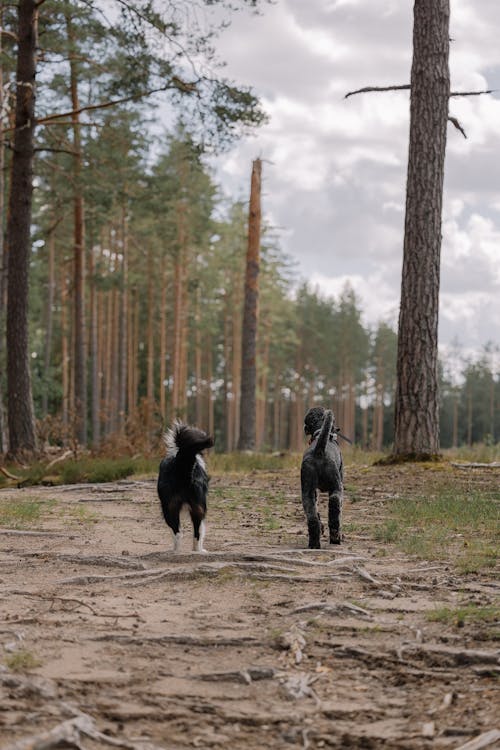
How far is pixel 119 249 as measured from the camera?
5184cm

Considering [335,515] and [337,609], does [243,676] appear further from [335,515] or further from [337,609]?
[335,515]

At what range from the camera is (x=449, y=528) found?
9.77m

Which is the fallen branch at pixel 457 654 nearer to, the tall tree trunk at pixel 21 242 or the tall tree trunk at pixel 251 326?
the tall tree trunk at pixel 21 242

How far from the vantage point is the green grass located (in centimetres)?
817

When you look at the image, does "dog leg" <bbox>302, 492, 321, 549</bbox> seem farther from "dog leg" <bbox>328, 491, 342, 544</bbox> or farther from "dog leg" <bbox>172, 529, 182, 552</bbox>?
"dog leg" <bbox>172, 529, 182, 552</bbox>

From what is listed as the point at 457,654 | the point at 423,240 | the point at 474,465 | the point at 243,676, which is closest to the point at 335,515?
the point at 457,654

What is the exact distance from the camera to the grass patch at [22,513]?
36.0 feet

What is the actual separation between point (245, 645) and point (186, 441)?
295 centimetres

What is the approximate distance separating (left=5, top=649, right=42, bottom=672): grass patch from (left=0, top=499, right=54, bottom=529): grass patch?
5.74 meters

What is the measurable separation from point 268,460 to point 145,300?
134 ft

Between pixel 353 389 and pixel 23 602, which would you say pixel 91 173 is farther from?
pixel 353 389

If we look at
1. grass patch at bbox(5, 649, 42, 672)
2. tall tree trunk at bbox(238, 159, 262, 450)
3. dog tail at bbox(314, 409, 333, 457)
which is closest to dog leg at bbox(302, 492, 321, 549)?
dog tail at bbox(314, 409, 333, 457)

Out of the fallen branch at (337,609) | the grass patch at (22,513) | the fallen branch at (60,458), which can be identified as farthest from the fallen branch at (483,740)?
the fallen branch at (60,458)

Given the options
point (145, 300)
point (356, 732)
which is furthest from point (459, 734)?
point (145, 300)
